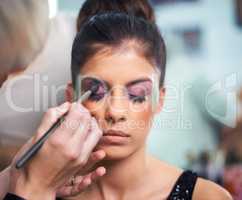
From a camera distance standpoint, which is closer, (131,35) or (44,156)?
(44,156)

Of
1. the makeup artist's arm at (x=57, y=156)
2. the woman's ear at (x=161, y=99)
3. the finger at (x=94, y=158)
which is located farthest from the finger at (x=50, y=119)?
the woman's ear at (x=161, y=99)

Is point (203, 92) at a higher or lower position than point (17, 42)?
lower

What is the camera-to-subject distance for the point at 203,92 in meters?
0.84

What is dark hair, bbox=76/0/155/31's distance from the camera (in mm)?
833

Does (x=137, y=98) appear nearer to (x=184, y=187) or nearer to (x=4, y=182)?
(x=184, y=187)

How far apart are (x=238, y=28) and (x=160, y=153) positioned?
0.96 ft

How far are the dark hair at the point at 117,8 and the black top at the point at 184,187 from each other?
0.31 metres

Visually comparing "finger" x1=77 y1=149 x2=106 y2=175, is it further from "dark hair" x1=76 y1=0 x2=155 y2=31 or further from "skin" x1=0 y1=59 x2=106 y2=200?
"dark hair" x1=76 y1=0 x2=155 y2=31

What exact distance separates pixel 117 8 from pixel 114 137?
0.25 meters

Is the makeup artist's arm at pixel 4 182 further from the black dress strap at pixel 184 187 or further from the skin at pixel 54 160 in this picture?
the black dress strap at pixel 184 187

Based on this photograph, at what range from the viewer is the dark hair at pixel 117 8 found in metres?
0.83

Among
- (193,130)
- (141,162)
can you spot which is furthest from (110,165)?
(193,130)

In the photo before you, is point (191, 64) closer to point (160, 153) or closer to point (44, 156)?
point (160, 153)

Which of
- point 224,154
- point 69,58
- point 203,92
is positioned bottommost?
point 224,154
